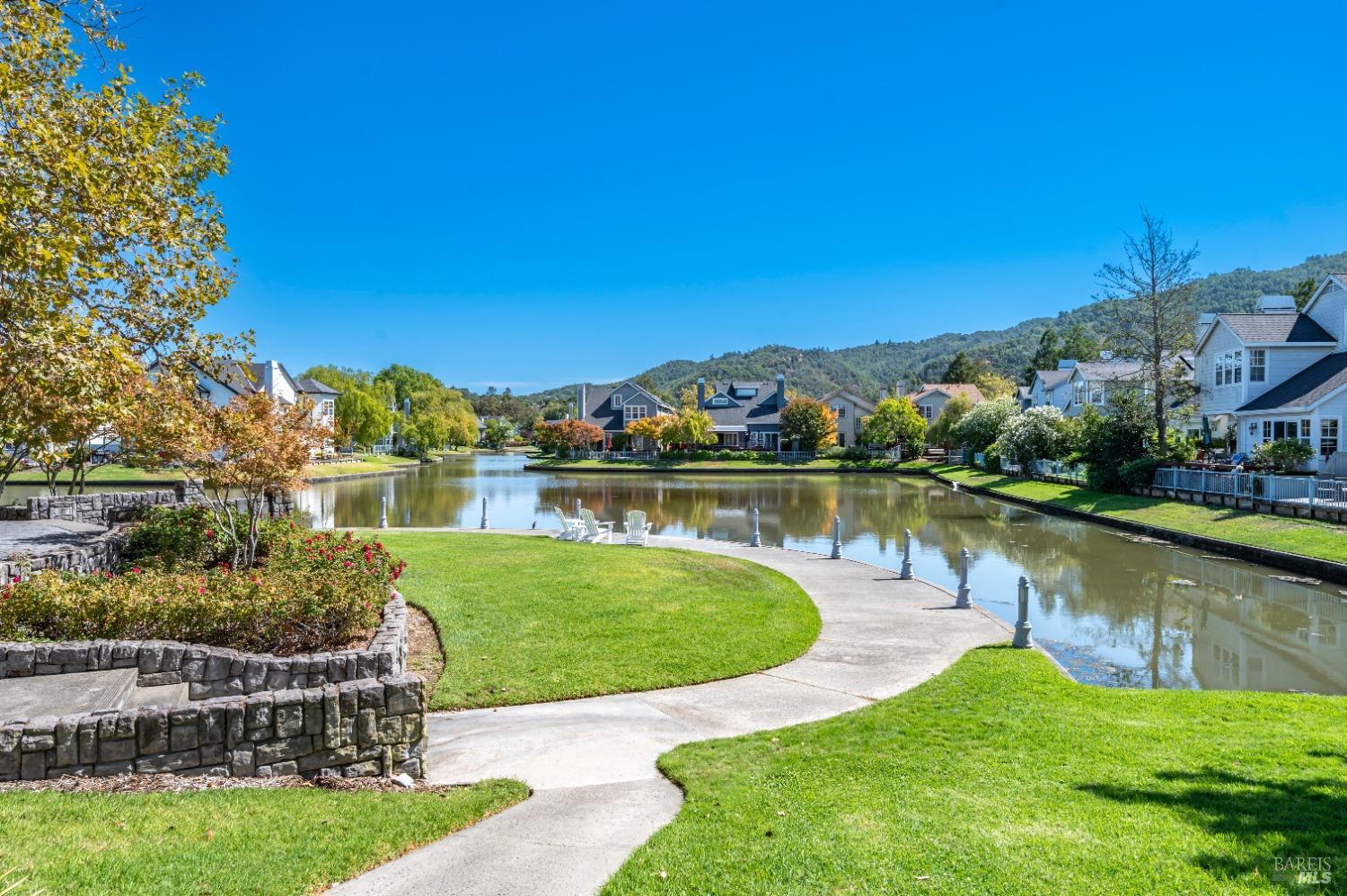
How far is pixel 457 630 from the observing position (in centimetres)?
1088

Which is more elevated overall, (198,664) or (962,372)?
(962,372)

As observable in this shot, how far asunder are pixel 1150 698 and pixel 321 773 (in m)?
8.43

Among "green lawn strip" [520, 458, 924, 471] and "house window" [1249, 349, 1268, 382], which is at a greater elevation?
"house window" [1249, 349, 1268, 382]

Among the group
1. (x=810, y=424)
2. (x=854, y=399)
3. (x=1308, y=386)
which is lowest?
(x=810, y=424)

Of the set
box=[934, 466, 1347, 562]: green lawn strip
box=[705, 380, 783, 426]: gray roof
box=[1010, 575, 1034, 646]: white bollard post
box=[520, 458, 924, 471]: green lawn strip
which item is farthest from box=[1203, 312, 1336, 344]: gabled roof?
box=[705, 380, 783, 426]: gray roof

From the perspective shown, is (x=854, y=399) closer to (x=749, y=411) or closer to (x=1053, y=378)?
(x=749, y=411)

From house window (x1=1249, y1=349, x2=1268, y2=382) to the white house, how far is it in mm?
36

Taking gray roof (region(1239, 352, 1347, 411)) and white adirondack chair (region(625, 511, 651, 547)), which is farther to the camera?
gray roof (region(1239, 352, 1347, 411))

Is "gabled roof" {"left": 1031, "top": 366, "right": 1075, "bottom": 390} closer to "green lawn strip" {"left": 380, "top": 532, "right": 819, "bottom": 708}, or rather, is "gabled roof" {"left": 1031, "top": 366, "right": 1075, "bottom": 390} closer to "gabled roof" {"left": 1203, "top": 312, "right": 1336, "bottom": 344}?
"gabled roof" {"left": 1203, "top": 312, "right": 1336, "bottom": 344}

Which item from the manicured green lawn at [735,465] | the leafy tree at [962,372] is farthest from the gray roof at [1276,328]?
the leafy tree at [962,372]

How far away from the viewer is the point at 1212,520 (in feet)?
82.5

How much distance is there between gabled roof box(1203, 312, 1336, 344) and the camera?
35438mm

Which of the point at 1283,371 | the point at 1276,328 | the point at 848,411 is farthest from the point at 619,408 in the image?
the point at 1283,371

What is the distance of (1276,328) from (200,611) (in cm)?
4316
